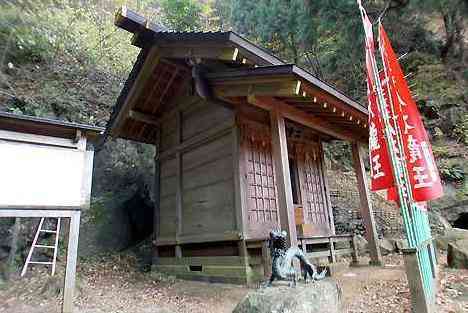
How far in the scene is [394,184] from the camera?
3963mm

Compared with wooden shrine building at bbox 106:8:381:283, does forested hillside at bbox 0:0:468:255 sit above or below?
above

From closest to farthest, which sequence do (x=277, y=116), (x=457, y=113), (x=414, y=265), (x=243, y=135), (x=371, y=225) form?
(x=414, y=265), (x=277, y=116), (x=243, y=135), (x=371, y=225), (x=457, y=113)

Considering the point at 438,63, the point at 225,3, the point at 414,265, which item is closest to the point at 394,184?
the point at 414,265

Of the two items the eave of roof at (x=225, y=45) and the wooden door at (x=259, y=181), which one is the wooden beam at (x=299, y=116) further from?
the wooden door at (x=259, y=181)

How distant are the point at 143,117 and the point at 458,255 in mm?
8442

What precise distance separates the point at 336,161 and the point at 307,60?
5.86m

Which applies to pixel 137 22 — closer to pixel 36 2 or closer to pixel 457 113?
pixel 36 2

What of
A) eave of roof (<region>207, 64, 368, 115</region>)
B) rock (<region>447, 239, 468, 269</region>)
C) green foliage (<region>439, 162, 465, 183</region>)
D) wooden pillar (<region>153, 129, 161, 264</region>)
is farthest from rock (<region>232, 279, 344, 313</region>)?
green foliage (<region>439, 162, 465, 183</region>)

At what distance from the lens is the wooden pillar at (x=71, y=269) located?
417 cm

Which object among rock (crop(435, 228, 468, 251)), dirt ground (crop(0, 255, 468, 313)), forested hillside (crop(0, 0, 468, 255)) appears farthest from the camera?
forested hillside (crop(0, 0, 468, 255))

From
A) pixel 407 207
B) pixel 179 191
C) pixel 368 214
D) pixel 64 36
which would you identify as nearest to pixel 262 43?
pixel 64 36

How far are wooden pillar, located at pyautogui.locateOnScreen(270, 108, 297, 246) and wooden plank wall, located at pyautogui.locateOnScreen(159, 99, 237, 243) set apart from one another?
1.29 metres

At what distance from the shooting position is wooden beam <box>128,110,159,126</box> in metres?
8.80

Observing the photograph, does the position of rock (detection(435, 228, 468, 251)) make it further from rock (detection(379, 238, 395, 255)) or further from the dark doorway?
the dark doorway
